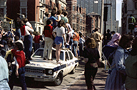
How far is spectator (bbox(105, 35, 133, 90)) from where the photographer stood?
496cm

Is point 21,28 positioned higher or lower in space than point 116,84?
higher

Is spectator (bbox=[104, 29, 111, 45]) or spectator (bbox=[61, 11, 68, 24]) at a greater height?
spectator (bbox=[61, 11, 68, 24])

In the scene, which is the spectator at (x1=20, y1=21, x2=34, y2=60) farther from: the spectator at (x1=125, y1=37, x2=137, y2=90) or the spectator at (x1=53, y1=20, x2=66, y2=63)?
the spectator at (x1=125, y1=37, x2=137, y2=90)

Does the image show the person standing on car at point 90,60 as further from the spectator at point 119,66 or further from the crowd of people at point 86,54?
the spectator at point 119,66

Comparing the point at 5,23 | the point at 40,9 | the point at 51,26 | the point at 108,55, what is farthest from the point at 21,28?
the point at 40,9

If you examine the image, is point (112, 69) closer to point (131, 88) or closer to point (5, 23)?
point (131, 88)

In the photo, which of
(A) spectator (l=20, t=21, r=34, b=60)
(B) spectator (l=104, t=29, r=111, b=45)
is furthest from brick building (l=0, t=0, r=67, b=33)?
(A) spectator (l=20, t=21, r=34, b=60)

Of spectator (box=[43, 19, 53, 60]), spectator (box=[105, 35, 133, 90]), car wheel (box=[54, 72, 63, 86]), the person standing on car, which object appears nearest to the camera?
spectator (box=[105, 35, 133, 90])

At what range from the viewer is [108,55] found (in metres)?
5.81

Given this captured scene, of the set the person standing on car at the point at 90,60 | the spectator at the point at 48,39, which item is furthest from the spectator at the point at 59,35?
the person standing on car at the point at 90,60

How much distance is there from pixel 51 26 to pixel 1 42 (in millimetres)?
3894

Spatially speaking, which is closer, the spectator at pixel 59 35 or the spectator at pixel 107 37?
the spectator at pixel 59 35

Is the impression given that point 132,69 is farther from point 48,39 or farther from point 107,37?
point 107,37

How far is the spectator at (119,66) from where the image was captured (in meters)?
4.96
